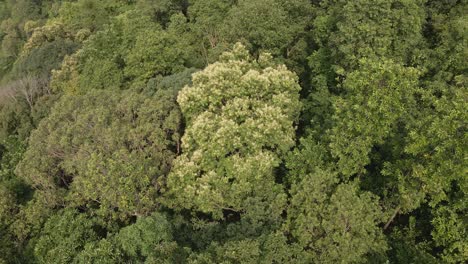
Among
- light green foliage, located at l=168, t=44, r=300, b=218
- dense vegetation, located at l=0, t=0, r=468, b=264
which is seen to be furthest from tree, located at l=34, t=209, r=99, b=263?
light green foliage, located at l=168, t=44, r=300, b=218

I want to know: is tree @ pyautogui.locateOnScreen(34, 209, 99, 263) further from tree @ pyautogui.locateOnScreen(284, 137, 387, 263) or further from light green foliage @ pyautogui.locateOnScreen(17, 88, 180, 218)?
tree @ pyautogui.locateOnScreen(284, 137, 387, 263)

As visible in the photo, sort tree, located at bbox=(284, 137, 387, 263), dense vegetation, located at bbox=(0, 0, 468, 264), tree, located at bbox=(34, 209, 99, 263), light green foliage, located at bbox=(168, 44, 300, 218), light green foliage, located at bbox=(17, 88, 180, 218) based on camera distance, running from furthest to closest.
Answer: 1. light green foliage, located at bbox=(17, 88, 180, 218)
2. light green foliage, located at bbox=(168, 44, 300, 218)
3. tree, located at bbox=(34, 209, 99, 263)
4. dense vegetation, located at bbox=(0, 0, 468, 264)
5. tree, located at bbox=(284, 137, 387, 263)

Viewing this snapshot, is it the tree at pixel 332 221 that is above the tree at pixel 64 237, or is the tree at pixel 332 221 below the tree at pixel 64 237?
above

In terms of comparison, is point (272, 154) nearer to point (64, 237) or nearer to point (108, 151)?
point (108, 151)

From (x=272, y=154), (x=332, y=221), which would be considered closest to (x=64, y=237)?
(x=272, y=154)

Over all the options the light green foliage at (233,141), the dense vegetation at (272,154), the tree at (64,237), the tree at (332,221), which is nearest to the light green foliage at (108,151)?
the dense vegetation at (272,154)

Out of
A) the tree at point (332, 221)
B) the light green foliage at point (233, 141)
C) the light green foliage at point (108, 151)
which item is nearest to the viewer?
the tree at point (332, 221)

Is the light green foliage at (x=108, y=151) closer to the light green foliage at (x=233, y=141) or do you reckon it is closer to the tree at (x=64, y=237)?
the tree at (x=64, y=237)

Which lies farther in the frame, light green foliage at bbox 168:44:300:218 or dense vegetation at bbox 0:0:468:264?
light green foliage at bbox 168:44:300:218
